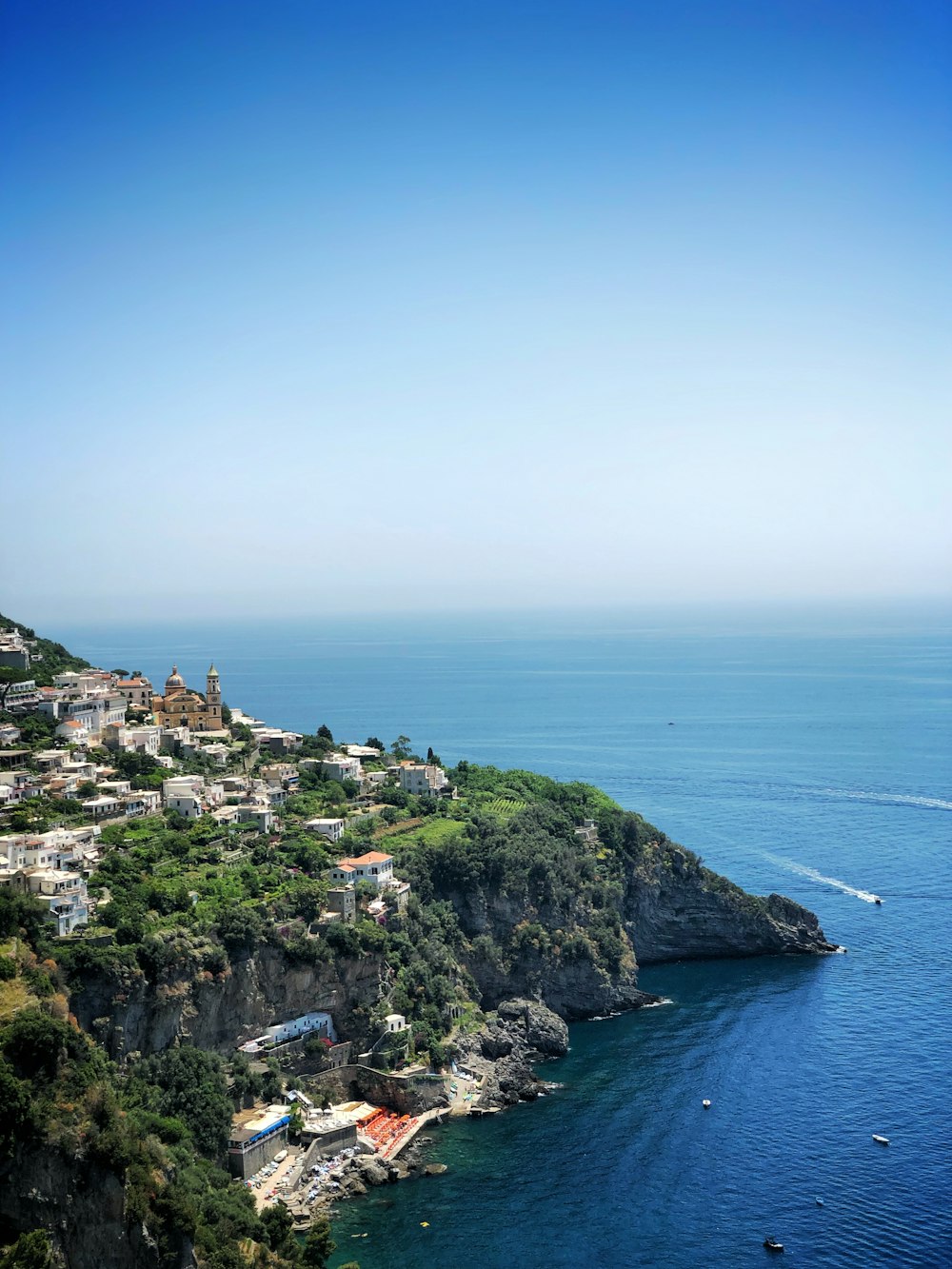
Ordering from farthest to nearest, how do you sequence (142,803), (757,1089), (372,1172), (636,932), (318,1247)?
(636,932), (142,803), (757,1089), (372,1172), (318,1247)

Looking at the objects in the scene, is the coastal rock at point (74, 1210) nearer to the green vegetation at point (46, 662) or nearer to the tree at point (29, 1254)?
the tree at point (29, 1254)

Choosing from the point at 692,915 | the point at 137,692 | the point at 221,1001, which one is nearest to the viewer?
the point at 221,1001

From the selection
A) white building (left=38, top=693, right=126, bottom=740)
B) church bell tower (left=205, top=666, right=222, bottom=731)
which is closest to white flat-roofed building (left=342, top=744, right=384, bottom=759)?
church bell tower (left=205, top=666, right=222, bottom=731)

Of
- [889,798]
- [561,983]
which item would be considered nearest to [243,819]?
[561,983]

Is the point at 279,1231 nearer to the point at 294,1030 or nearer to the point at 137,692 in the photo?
the point at 294,1030

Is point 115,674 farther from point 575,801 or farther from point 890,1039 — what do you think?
point 890,1039

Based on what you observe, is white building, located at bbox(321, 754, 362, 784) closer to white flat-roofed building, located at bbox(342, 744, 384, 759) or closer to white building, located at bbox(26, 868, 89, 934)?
white flat-roofed building, located at bbox(342, 744, 384, 759)

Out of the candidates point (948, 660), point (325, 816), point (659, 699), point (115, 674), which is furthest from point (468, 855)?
point (948, 660)
